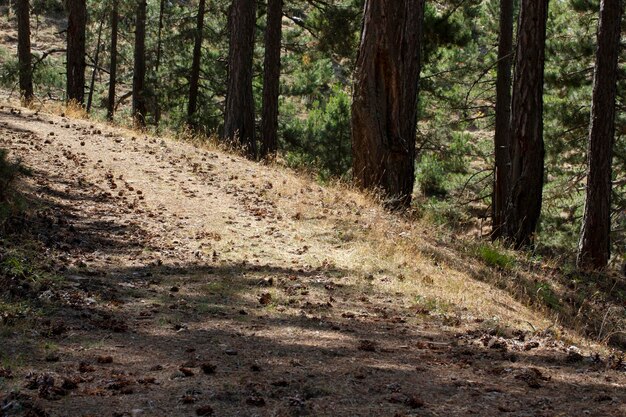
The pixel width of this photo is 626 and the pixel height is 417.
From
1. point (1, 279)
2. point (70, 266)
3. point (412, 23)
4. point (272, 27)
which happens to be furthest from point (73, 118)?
point (1, 279)

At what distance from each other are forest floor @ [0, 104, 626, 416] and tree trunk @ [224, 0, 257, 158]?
5001 millimetres

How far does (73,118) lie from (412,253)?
9354 mm

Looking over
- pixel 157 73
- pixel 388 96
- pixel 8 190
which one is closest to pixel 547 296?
pixel 388 96

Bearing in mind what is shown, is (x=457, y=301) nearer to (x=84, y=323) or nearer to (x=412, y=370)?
(x=412, y=370)

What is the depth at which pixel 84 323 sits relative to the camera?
5859 mm

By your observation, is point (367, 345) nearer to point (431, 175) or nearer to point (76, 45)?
point (76, 45)

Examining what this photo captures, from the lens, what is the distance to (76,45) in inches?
732

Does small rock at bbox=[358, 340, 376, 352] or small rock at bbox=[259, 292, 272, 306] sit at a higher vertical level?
small rock at bbox=[259, 292, 272, 306]

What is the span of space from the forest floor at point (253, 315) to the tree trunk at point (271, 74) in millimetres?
6475

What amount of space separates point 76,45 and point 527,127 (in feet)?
36.5

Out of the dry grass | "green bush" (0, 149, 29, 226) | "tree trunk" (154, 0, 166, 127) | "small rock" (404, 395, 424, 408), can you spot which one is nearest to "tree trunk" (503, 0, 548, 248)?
the dry grass

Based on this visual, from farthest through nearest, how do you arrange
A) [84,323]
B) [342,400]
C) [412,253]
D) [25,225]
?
1. [412,253]
2. [25,225]
3. [84,323]
4. [342,400]

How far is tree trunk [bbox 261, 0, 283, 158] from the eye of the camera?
1767 cm

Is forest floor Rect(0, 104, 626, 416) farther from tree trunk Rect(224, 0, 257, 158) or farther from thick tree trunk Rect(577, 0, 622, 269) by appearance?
tree trunk Rect(224, 0, 257, 158)
